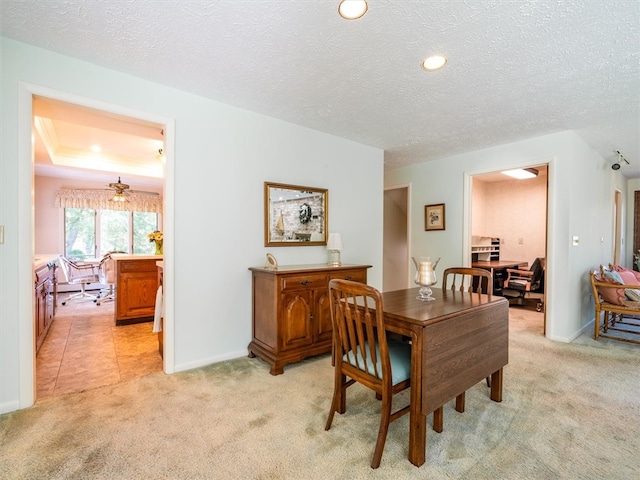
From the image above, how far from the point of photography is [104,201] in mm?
6688

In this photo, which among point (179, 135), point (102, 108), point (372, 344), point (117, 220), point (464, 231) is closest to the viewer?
point (372, 344)

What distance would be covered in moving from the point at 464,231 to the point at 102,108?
14.0 feet

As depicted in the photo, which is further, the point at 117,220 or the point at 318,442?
the point at 117,220

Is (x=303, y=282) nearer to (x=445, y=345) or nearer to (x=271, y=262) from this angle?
(x=271, y=262)

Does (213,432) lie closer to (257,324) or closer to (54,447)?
(54,447)

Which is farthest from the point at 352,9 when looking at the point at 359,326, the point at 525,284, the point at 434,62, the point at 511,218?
the point at 511,218

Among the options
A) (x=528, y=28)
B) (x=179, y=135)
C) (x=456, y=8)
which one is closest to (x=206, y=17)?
(x=179, y=135)

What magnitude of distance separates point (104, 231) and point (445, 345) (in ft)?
25.0

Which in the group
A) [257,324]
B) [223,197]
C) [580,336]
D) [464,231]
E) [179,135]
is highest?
[179,135]

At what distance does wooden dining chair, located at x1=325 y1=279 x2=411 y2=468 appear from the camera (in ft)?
4.94

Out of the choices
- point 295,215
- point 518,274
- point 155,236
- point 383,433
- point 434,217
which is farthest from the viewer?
point 518,274

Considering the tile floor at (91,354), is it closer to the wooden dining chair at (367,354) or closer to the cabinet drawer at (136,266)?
the cabinet drawer at (136,266)

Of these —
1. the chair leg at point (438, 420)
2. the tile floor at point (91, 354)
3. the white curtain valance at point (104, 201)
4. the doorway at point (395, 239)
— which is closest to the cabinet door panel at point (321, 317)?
the chair leg at point (438, 420)

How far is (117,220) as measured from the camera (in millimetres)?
6977
